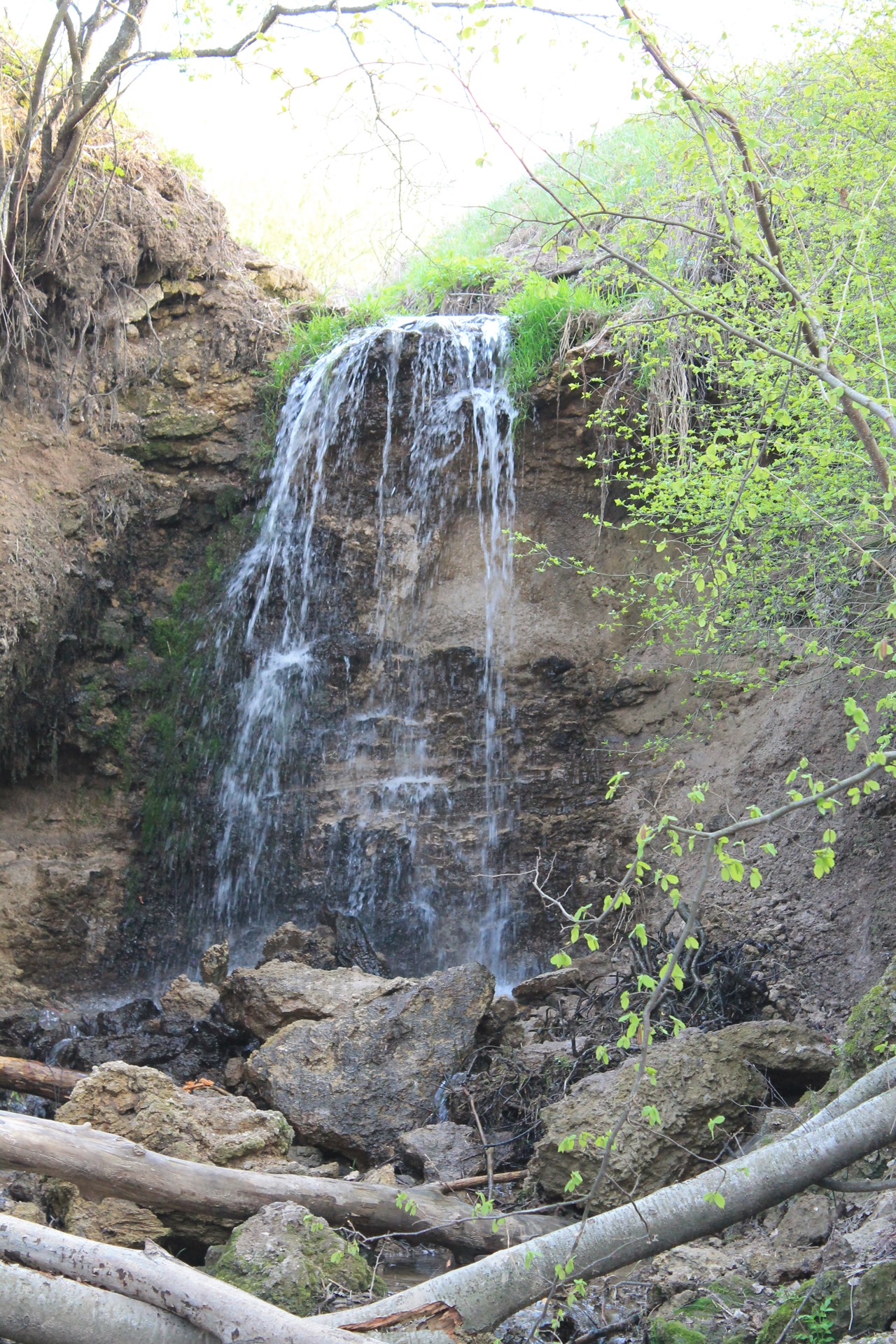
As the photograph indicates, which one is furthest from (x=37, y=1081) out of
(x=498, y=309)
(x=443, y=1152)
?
(x=498, y=309)

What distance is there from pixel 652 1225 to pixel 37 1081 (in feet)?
11.7

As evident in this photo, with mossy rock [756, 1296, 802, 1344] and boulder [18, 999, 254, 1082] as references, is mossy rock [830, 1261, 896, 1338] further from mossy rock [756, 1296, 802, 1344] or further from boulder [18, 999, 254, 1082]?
boulder [18, 999, 254, 1082]

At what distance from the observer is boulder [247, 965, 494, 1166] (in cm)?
492

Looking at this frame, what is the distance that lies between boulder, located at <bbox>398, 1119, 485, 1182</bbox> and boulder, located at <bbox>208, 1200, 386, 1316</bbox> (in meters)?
0.89

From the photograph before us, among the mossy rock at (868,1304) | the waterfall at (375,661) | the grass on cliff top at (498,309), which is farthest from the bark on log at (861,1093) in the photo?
the grass on cliff top at (498,309)

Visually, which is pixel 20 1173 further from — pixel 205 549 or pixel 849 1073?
pixel 205 549

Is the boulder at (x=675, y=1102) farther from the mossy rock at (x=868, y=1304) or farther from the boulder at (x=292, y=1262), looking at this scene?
the mossy rock at (x=868, y=1304)

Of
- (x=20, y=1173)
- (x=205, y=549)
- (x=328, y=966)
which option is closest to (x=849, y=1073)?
(x=20, y=1173)

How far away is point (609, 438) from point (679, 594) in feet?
5.22

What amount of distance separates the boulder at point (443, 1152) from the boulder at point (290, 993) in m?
1.06

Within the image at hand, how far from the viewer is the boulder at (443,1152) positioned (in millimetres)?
4387

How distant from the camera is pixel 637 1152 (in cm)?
391

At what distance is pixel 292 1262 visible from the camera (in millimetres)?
3264

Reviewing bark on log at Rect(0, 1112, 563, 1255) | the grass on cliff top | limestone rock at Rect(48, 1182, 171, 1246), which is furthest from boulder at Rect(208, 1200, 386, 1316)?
the grass on cliff top
